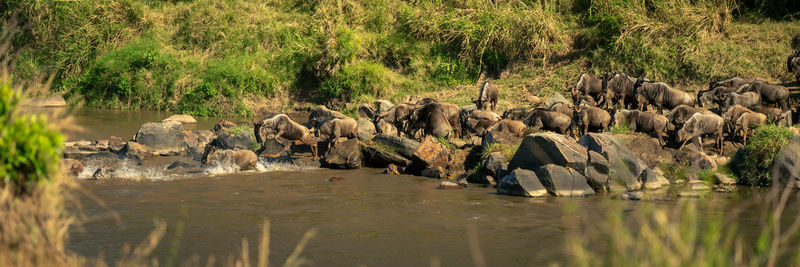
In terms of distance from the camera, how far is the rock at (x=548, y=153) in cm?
1116

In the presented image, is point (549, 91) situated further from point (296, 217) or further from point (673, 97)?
point (296, 217)

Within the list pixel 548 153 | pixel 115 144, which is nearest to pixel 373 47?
pixel 115 144

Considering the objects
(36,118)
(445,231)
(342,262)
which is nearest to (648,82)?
(445,231)

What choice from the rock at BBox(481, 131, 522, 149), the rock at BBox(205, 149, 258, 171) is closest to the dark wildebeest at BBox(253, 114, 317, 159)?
the rock at BBox(205, 149, 258, 171)

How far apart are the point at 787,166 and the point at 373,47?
1484cm

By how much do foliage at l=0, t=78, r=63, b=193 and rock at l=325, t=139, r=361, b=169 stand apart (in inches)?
350

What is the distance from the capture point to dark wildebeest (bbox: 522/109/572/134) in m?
14.5

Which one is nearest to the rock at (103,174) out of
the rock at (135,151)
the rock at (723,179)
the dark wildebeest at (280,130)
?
the rock at (135,151)

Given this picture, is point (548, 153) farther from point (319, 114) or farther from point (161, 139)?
point (161, 139)

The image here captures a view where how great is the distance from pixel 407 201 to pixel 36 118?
6553 mm

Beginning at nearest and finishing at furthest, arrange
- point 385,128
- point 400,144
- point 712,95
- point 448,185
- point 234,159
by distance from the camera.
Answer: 1. point 448,185
2. point 234,159
3. point 400,144
4. point 385,128
5. point 712,95

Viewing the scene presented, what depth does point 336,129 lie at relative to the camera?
574 inches

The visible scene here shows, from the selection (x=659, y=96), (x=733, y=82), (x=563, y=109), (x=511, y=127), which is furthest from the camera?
(x=733, y=82)

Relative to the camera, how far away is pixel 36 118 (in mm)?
4586
